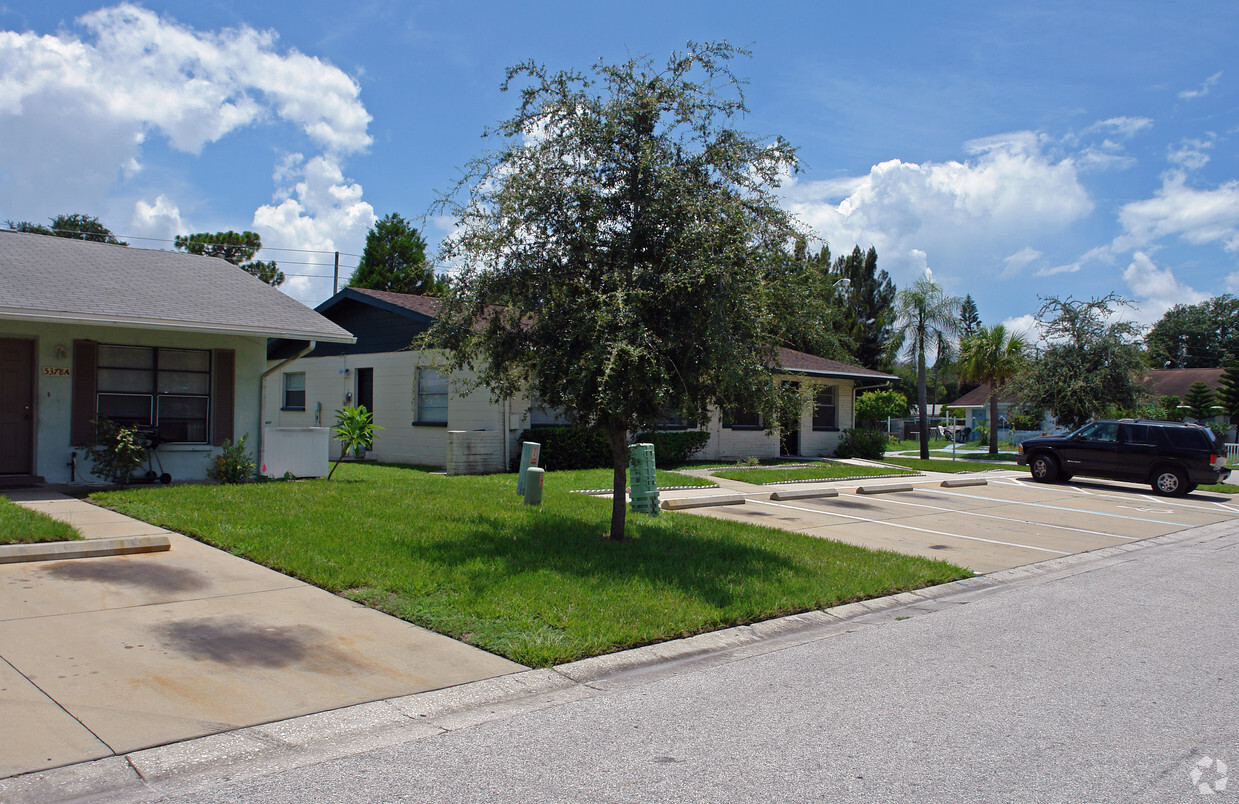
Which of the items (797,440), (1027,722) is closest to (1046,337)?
(797,440)

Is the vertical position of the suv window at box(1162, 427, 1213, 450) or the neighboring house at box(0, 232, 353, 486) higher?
the neighboring house at box(0, 232, 353, 486)

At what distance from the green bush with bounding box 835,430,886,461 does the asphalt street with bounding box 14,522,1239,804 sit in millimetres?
19646

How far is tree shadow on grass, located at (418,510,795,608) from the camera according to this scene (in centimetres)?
780

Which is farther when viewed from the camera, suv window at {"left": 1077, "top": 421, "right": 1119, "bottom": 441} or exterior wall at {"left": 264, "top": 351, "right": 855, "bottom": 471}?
suv window at {"left": 1077, "top": 421, "right": 1119, "bottom": 441}

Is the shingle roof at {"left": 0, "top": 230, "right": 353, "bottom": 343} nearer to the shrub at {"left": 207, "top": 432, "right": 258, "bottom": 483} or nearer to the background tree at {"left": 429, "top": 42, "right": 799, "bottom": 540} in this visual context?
the shrub at {"left": 207, "top": 432, "right": 258, "bottom": 483}

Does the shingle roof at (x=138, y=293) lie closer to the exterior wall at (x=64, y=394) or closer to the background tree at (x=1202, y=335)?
the exterior wall at (x=64, y=394)

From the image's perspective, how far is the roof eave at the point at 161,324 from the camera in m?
11.4

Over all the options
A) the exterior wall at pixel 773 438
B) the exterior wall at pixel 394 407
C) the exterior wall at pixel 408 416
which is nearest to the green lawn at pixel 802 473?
the exterior wall at pixel 773 438

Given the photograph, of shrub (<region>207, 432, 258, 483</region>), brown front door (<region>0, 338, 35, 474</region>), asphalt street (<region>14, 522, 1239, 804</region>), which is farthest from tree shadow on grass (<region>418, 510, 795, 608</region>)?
brown front door (<region>0, 338, 35, 474</region>)

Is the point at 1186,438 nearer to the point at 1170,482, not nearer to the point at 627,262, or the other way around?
the point at 1170,482

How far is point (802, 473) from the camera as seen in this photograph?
20.1 metres

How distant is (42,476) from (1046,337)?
27953 mm

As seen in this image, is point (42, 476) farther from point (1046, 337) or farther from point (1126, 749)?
point (1046, 337)

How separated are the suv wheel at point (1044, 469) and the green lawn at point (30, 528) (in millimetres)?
21029
